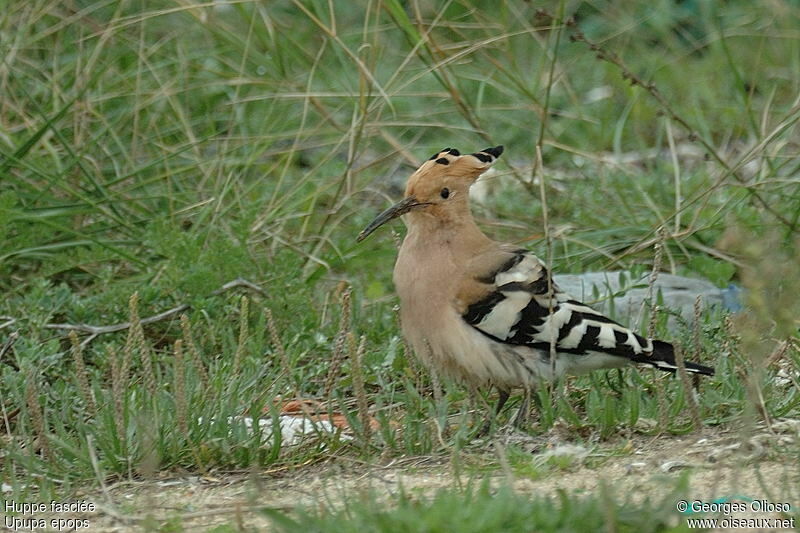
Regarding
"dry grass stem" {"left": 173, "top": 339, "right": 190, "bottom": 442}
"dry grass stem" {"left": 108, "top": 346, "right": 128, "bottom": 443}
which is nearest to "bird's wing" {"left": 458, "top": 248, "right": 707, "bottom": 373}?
"dry grass stem" {"left": 173, "top": 339, "right": 190, "bottom": 442}

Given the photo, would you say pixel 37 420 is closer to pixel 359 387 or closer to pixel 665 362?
pixel 359 387

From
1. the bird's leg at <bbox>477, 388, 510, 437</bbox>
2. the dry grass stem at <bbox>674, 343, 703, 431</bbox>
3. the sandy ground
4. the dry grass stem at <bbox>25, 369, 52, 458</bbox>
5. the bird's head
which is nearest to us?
the sandy ground

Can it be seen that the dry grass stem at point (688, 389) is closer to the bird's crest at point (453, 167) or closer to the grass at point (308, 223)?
the grass at point (308, 223)

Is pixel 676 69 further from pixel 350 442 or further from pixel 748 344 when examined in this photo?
pixel 748 344

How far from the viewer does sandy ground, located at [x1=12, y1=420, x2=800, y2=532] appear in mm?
2576

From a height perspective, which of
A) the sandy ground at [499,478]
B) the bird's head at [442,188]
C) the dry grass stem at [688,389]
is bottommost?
the sandy ground at [499,478]

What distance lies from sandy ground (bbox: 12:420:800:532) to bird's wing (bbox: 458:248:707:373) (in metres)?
0.27

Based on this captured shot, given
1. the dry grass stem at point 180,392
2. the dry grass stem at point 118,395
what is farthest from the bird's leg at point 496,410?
the dry grass stem at point 118,395

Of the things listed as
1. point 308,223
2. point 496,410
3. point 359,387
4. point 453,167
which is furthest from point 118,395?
point 308,223

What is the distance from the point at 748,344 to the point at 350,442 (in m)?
1.23

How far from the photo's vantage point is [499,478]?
2.74 meters

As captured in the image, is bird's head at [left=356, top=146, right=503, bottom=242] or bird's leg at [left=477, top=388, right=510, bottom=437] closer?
bird's leg at [left=477, top=388, right=510, bottom=437]

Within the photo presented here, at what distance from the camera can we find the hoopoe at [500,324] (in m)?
3.29

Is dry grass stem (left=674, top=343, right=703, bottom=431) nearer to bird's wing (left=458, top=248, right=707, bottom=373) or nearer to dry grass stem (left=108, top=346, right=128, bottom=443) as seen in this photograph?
bird's wing (left=458, top=248, right=707, bottom=373)
